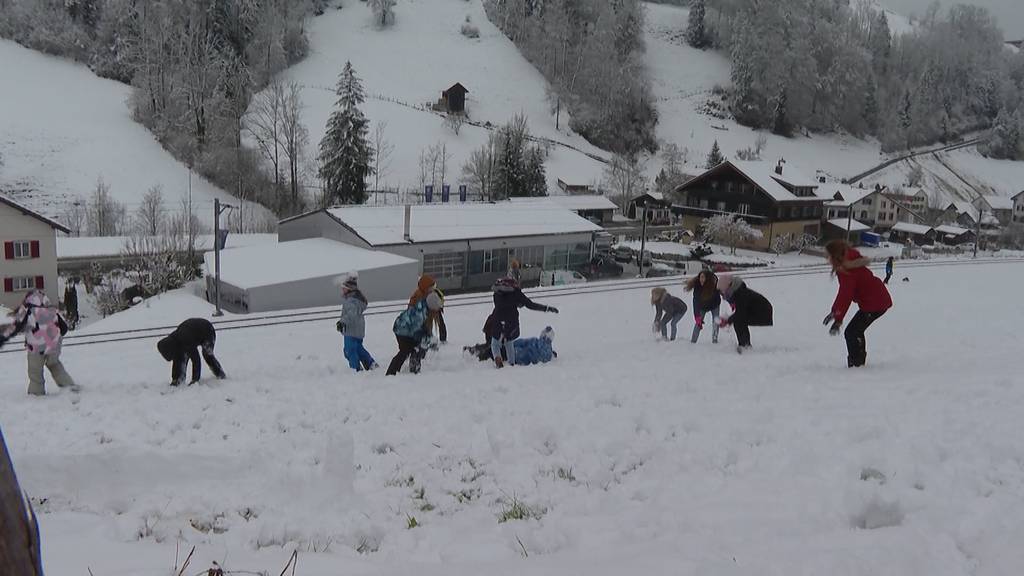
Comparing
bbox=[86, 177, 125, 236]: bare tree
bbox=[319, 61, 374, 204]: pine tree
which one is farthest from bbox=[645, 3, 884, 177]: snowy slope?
bbox=[86, 177, 125, 236]: bare tree

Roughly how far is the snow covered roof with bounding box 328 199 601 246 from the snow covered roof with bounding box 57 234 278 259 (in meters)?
9.67

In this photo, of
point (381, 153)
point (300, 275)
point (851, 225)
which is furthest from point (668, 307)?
point (851, 225)

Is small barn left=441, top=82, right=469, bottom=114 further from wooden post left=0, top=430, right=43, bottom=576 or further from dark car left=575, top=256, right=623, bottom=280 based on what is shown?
wooden post left=0, top=430, right=43, bottom=576

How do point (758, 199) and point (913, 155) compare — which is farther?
point (913, 155)

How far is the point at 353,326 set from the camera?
437 inches

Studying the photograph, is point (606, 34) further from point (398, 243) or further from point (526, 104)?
point (398, 243)

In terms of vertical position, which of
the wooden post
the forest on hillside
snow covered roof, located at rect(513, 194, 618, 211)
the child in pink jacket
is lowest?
the child in pink jacket

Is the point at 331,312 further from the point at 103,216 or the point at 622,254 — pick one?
the point at 103,216

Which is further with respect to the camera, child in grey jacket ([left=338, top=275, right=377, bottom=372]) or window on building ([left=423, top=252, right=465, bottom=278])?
window on building ([left=423, top=252, right=465, bottom=278])

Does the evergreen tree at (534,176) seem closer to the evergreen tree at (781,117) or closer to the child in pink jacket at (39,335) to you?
the evergreen tree at (781,117)

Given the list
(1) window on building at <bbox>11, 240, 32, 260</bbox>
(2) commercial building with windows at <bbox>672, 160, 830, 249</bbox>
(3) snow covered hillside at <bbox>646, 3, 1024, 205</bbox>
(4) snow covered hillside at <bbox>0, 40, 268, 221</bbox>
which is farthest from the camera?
(3) snow covered hillside at <bbox>646, 3, 1024, 205</bbox>

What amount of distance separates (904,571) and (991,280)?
31373mm

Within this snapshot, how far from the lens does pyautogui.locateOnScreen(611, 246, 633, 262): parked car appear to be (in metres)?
44.2

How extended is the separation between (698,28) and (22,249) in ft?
320
